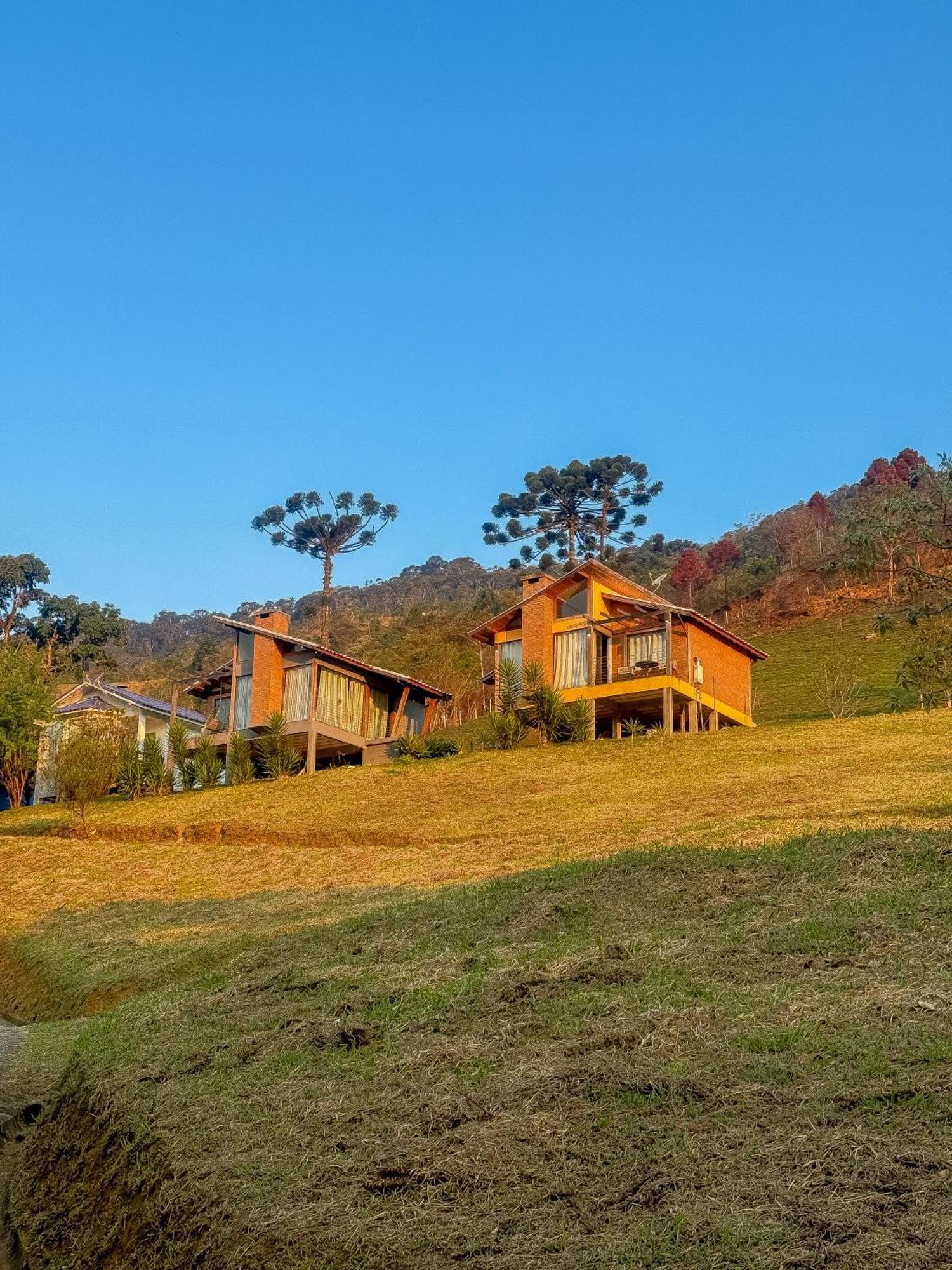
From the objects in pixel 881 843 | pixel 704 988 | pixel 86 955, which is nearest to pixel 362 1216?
pixel 704 988

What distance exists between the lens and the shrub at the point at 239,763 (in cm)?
3809

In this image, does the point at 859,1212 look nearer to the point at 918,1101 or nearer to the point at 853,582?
the point at 918,1101

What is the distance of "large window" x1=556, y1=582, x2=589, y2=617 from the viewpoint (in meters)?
43.6

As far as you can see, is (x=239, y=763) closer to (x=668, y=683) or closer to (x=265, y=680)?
(x=265, y=680)

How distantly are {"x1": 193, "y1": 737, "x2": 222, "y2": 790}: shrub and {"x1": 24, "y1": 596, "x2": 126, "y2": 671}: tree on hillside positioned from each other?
111 ft

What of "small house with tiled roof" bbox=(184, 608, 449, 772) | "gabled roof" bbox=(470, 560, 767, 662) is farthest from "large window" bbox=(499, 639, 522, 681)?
"small house with tiled roof" bbox=(184, 608, 449, 772)

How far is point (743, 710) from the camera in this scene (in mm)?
45719

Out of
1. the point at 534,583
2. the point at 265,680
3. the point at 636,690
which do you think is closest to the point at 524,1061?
the point at 636,690

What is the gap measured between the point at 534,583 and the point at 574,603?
2382 mm

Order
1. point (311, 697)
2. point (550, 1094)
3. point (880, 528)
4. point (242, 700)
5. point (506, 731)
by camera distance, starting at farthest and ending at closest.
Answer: point (242, 700), point (311, 697), point (506, 731), point (880, 528), point (550, 1094)

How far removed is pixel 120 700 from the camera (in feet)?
173

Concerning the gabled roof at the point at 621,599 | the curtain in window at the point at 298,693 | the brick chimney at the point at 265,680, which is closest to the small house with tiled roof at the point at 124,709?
the brick chimney at the point at 265,680

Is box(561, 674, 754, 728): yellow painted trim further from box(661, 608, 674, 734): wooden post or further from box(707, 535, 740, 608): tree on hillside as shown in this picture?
box(707, 535, 740, 608): tree on hillside

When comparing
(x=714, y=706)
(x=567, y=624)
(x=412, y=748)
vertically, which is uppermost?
(x=567, y=624)
